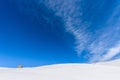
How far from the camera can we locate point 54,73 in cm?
603

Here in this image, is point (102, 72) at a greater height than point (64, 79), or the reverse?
point (102, 72)

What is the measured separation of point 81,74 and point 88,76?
0.28m

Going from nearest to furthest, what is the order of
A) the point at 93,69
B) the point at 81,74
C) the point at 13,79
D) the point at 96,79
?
the point at 13,79
the point at 96,79
the point at 81,74
the point at 93,69

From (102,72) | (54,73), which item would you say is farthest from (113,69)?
(54,73)

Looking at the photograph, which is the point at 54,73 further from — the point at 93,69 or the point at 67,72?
the point at 93,69

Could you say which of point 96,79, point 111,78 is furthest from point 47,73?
point 111,78

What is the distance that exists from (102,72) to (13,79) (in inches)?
109

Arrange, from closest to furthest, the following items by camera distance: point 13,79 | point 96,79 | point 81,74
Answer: point 13,79, point 96,79, point 81,74

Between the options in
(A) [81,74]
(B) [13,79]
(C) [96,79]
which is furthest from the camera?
(A) [81,74]

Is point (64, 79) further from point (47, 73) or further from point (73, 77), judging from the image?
point (47, 73)

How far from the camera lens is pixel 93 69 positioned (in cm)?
660

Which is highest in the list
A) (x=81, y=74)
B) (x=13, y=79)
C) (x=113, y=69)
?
(x=113, y=69)

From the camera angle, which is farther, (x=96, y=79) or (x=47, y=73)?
(x=47, y=73)

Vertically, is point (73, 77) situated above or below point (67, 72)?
below
